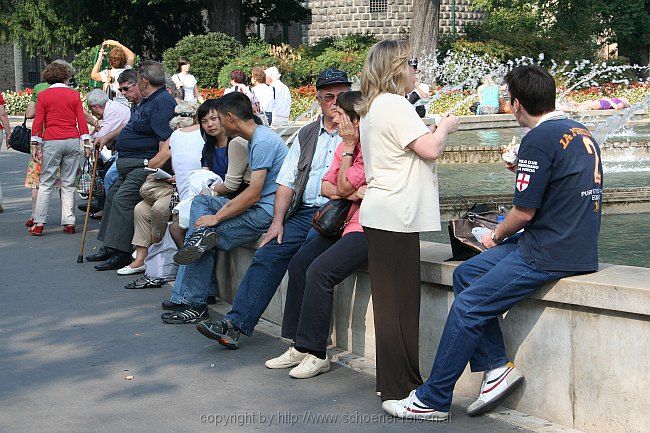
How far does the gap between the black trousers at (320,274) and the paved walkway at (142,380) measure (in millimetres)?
274

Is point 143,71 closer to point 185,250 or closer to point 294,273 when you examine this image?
point 185,250

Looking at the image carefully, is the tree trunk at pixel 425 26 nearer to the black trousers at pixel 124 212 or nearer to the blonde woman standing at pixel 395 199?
the black trousers at pixel 124 212

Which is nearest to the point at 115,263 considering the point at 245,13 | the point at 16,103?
the point at 245,13

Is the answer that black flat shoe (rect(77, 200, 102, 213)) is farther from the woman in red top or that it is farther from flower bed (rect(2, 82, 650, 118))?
flower bed (rect(2, 82, 650, 118))

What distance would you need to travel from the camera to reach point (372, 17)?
4822 cm

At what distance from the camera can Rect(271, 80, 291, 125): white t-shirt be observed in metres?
19.0

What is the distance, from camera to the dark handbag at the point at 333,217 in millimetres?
6445

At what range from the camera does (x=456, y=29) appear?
4728 centimetres

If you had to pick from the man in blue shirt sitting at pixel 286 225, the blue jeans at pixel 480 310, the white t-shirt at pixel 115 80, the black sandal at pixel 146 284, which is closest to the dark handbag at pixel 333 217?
the man in blue shirt sitting at pixel 286 225

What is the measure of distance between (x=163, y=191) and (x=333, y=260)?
3847mm

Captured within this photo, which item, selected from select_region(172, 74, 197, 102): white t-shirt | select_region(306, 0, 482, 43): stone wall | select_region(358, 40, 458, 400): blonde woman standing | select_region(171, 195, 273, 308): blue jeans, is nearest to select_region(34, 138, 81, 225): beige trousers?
select_region(171, 195, 273, 308): blue jeans

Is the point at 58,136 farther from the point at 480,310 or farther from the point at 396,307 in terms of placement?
the point at 480,310

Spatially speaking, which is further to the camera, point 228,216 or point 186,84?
point 186,84

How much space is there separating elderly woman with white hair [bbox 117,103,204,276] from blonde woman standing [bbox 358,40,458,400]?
376 cm
